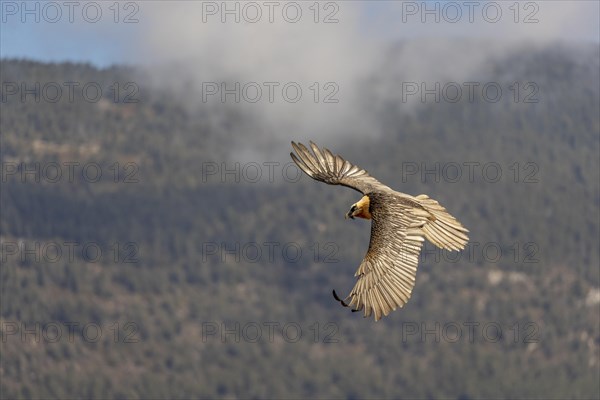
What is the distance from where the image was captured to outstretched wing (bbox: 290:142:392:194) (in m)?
34.2

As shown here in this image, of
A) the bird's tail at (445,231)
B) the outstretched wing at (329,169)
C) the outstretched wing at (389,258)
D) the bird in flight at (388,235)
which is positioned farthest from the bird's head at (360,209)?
the outstretched wing at (329,169)

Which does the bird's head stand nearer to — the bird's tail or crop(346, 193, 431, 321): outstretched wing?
crop(346, 193, 431, 321): outstretched wing

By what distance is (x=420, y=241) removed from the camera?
2997cm

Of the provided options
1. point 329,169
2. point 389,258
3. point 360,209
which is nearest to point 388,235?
point 389,258

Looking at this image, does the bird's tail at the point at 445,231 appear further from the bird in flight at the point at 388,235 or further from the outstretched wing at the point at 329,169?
the outstretched wing at the point at 329,169

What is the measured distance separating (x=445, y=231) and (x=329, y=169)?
14.7ft

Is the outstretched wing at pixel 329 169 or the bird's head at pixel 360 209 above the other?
the outstretched wing at pixel 329 169

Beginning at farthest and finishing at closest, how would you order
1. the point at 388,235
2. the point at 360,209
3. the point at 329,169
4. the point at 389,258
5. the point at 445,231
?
the point at 329,169
the point at 360,209
the point at 445,231
the point at 388,235
the point at 389,258

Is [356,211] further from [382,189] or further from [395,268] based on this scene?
[395,268]

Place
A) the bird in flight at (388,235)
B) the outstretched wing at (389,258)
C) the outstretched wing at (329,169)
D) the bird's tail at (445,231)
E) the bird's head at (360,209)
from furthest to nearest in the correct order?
the outstretched wing at (329,169)
the bird's head at (360,209)
the bird's tail at (445,231)
the bird in flight at (388,235)
the outstretched wing at (389,258)

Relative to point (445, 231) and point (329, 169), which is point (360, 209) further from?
point (329, 169)

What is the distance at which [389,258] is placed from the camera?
2956 centimetres

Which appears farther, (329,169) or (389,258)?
(329,169)

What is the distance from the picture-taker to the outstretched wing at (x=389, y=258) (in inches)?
1117
